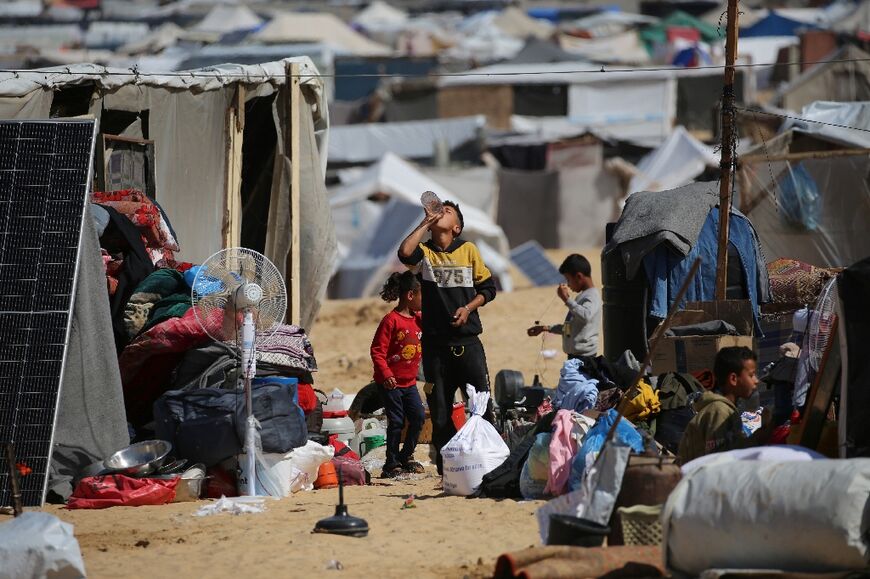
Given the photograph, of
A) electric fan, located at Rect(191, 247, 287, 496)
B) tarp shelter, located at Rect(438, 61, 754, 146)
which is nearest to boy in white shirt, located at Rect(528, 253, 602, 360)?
electric fan, located at Rect(191, 247, 287, 496)

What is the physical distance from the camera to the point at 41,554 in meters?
6.18

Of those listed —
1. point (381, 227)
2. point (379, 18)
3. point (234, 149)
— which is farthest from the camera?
point (379, 18)

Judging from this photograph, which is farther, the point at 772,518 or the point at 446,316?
the point at 446,316

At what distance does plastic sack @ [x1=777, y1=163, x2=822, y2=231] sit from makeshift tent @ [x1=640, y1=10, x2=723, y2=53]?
128ft

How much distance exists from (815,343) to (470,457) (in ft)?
7.02

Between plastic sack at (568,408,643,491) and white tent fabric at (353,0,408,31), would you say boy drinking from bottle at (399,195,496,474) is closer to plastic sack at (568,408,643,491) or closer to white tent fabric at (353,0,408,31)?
plastic sack at (568,408,643,491)

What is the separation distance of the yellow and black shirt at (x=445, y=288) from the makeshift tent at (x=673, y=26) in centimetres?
4702

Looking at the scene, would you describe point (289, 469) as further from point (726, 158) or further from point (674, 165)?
point (674, 165)

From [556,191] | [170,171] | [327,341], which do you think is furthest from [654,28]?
[170,171]

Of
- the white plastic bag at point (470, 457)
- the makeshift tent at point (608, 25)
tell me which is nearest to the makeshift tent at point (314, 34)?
the makeshift tent at point (608, 25)

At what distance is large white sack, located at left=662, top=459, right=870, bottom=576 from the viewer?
18.1 feet

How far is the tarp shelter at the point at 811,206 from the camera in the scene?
1648 centimetres

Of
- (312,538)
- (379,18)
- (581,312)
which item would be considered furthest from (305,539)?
(379,18)

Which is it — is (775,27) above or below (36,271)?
above
